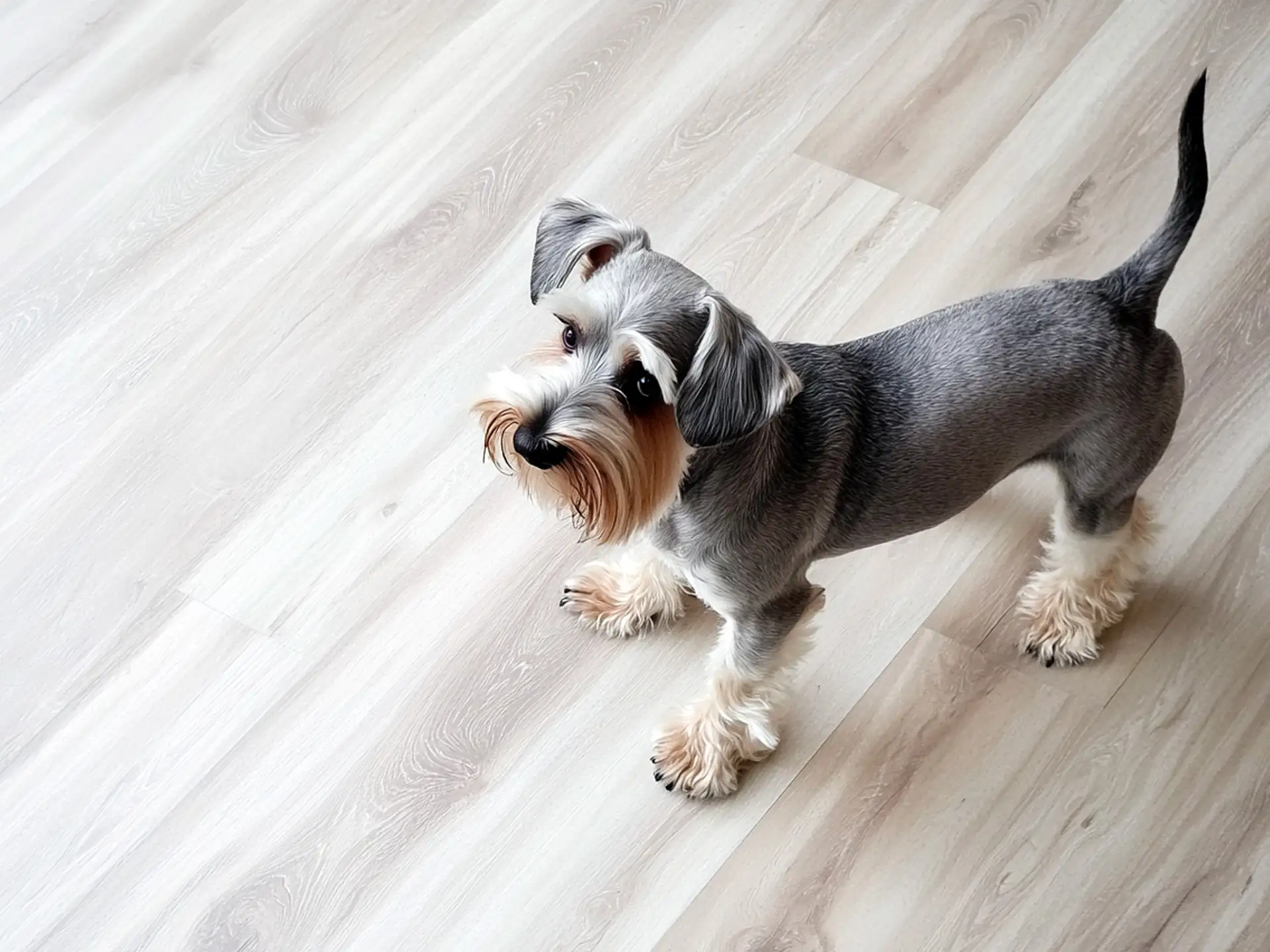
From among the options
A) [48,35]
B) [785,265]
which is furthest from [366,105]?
[785,265]

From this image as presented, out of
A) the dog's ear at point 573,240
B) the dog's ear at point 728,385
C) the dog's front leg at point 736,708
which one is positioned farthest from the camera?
the dog's front leg at point 736,708

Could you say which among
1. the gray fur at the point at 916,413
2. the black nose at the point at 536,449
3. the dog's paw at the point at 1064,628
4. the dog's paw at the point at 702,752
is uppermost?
the black nose at the point at 536,449

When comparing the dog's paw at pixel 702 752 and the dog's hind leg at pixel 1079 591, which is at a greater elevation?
the dog's hind leg at pixel 1079 591

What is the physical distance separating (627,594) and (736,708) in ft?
0.91

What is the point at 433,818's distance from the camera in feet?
6.52

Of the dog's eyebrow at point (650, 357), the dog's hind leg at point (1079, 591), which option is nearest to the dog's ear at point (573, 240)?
the dog's eyebrow at point (650, 357)

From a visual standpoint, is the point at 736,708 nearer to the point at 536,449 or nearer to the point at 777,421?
the point at 777,421

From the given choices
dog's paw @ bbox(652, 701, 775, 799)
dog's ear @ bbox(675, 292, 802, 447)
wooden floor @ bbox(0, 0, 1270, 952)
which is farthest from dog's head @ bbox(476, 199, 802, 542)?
wooden floor @ bbox(0, 0, 1270, 952)

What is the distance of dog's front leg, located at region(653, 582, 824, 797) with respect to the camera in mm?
1830

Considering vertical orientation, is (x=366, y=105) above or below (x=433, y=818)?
above

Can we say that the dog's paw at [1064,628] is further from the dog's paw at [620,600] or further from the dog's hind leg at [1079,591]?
the dog's paw at [620,600]

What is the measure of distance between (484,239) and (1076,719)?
4.52ft

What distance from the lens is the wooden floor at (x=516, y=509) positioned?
1.94m

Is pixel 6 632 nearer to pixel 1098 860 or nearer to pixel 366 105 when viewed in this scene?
pixel 366 105
